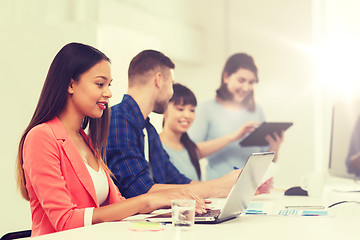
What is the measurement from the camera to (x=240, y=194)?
4.66 feet

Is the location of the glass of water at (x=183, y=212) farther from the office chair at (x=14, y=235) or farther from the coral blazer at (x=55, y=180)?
the office chair at (x=14, y=235)

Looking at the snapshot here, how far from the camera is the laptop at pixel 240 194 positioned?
134cm

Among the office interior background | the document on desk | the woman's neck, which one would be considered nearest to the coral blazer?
the document on desk

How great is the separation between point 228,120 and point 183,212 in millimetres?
2416

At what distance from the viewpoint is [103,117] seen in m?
1.82

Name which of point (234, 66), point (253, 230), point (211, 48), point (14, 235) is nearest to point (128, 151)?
point (14, 235)

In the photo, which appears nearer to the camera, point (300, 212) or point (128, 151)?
point (300, 212)

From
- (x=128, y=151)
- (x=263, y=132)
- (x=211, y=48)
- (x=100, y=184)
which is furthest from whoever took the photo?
(x=211, y=48)

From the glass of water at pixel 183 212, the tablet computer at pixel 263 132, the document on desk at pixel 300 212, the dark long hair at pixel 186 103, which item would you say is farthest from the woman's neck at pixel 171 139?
the glass of water at pixel 183 212

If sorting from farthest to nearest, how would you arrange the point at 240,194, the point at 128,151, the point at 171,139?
the point at 171,139
the point at 128,151
the point at 240,194

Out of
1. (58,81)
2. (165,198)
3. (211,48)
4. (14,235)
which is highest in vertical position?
(211,48)

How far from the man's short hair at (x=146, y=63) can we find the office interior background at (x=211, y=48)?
71 centimetres

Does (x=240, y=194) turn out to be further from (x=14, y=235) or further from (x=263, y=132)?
(x=263, y=132)

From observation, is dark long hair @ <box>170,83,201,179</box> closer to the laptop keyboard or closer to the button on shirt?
the button on shirt
